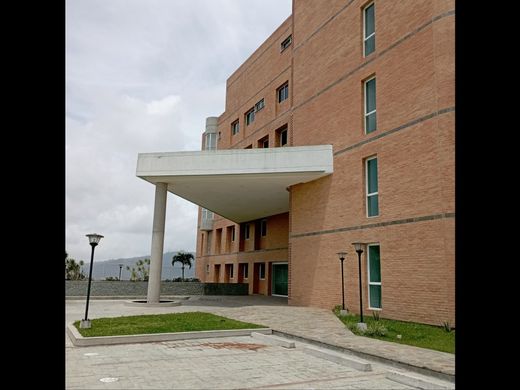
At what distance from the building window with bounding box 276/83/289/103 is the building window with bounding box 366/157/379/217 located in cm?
1233

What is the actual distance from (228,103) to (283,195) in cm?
1573

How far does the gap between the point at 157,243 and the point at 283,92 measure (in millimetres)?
13648

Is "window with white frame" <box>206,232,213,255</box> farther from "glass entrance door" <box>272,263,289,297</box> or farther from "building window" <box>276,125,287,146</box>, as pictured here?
"building window" <box>276,125,287,146</box>

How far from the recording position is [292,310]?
17906mm

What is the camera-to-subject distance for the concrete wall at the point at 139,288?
25484 millimetres

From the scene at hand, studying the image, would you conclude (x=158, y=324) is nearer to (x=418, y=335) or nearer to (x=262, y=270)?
(x=418, y=335)

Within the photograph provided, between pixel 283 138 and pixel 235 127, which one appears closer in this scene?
pixel 283 138

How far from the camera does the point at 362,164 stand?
56.6 feet

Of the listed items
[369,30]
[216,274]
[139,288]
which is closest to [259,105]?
[369,30]

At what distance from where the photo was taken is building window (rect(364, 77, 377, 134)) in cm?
1738

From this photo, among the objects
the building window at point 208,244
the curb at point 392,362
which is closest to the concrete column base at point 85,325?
the curb at point 392,362
